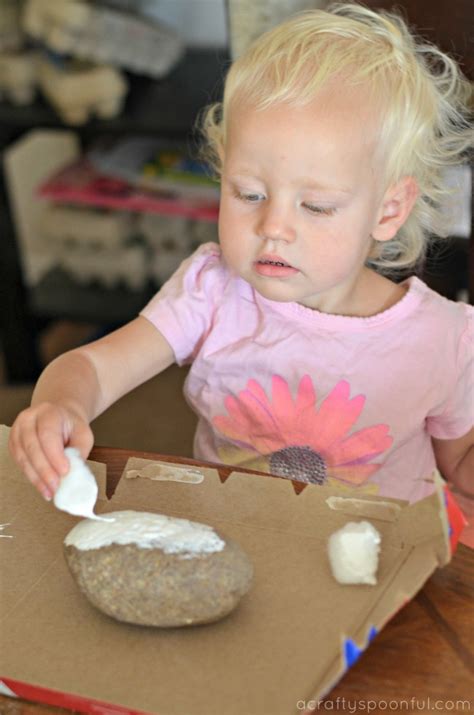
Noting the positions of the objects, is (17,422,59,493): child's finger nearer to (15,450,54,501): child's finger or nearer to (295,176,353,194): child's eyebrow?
(15,450,54,501): child's finger

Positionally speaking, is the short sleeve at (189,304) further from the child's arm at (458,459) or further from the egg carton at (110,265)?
the egg carton at (110,265)

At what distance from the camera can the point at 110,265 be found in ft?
7.91

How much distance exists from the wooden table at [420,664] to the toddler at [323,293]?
0.29m

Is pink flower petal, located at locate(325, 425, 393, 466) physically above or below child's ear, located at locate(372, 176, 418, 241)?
below

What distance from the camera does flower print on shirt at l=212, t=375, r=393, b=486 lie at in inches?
46.3

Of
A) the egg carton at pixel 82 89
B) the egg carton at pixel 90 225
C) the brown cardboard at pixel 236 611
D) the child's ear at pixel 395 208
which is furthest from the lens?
the egg carton at pixel 90 225

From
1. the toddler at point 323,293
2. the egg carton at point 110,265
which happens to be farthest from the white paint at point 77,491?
the egg carton at point 110,265

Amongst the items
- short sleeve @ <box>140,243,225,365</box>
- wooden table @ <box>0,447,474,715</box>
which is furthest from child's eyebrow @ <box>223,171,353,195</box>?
wooden table @ <box>0,447,474,715</box>

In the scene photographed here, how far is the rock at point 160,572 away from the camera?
2.57 ft

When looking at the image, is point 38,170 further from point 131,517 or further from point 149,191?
point 131,517

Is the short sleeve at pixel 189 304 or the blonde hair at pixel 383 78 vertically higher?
the blonde hair at pixel 383 78

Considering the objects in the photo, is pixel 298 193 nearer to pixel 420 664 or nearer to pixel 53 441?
pixel 53 441

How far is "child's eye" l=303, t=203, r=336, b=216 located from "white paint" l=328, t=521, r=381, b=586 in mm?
365

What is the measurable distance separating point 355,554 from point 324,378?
0.41 meters
